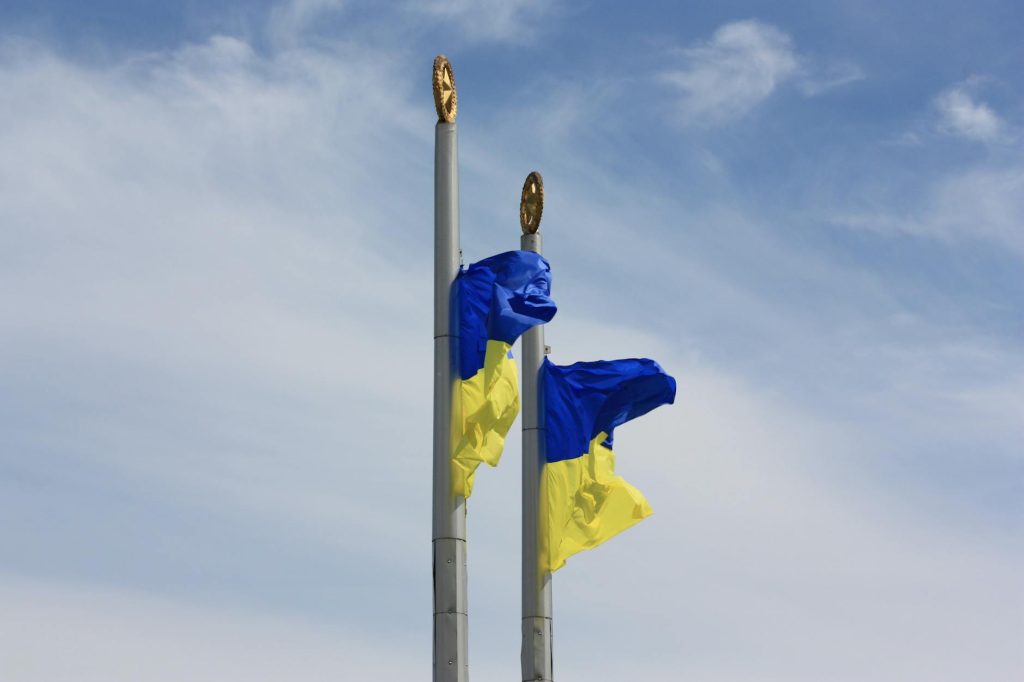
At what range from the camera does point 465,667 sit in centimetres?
2234

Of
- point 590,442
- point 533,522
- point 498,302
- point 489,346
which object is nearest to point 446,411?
point 489,346

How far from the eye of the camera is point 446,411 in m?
23.3

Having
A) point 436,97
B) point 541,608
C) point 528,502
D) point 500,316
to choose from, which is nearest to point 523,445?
point 528,502

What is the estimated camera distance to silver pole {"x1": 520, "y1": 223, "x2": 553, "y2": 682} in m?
27.0

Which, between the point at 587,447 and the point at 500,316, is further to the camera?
the point at 587,447

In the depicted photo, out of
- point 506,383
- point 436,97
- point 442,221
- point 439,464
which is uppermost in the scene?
point 436,97

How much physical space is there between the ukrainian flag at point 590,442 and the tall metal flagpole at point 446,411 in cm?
515

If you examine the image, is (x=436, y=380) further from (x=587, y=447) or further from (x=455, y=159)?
(x=587, y=447)

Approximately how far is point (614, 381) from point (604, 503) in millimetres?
2133

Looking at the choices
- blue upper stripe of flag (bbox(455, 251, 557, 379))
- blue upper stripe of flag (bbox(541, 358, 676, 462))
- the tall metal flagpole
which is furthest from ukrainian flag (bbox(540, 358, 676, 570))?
the tall metal flagpole

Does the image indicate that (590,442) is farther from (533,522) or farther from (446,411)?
(446,411)

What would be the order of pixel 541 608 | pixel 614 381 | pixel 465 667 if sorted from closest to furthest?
1. pixel 465 667
2. pixel 541 608
3. pixel 614 381

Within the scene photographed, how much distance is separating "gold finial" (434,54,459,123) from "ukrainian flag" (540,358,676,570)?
5.89 metres

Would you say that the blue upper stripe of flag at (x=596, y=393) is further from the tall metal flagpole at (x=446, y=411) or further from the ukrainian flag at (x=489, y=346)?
the tall metal flagpole at (x=446, y=411)
